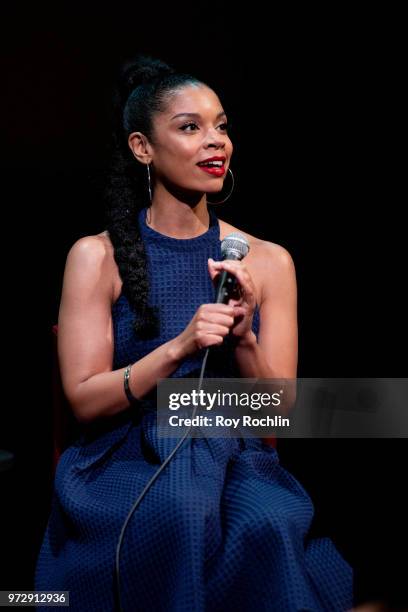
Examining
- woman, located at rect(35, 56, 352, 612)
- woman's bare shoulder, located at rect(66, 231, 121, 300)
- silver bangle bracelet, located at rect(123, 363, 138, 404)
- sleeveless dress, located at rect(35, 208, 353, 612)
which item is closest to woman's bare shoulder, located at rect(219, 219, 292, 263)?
woman, located at rect(35, 56, 352, 612)

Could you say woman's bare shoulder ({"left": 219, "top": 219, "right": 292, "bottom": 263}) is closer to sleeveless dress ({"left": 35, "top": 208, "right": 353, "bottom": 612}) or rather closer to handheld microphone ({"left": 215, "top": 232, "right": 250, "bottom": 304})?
sleeveless dress ({"left": 35, "top": 208, "right": 353, "bottom": 612})

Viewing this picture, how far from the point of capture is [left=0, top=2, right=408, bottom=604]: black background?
6.76ft

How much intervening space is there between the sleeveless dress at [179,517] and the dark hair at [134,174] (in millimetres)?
47

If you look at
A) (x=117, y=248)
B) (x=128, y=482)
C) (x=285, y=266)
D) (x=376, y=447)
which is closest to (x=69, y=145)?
(x=117, y=248)

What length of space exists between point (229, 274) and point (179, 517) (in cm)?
44

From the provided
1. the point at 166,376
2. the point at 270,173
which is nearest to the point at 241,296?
the point at 166,376

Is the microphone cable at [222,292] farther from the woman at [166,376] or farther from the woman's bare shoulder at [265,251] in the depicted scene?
the woman's bare shoulder at [265,251]

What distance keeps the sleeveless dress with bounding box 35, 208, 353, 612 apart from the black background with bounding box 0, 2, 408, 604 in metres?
0.51

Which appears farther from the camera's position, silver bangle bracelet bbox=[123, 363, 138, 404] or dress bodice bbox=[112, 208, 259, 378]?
dress bodice bbox=[112, 208, 259, 378]

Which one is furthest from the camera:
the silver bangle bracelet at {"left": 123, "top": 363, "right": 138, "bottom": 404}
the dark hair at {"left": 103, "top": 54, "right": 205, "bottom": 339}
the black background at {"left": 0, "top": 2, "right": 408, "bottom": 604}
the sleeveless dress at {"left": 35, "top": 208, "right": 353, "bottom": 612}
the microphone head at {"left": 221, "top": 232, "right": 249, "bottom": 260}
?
the black background at {"left": 0, "top": 2, "right": 408, "bottom": 604}

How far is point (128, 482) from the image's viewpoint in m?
1.48

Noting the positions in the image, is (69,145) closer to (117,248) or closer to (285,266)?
(117,248)

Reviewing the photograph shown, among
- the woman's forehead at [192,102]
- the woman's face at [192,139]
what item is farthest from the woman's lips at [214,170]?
the woman's forehead at [192,102]

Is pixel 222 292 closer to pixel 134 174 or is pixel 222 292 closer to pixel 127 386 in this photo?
pixel 127 386
